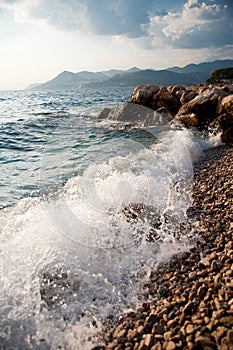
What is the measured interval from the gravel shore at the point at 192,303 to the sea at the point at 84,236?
0.22m

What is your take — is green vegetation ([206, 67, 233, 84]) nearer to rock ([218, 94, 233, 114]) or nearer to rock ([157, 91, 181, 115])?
rock ([157, 91, 181, 115])

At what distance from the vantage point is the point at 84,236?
5.07m

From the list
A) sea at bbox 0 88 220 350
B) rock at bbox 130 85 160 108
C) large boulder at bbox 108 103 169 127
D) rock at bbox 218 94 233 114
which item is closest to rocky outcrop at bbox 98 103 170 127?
large boulder at bbox 108 103 169 127

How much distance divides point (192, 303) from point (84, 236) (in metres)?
2.54

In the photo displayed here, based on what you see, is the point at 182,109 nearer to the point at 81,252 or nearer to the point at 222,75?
the point at 81,252

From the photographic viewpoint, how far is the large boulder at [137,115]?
17.2 meters

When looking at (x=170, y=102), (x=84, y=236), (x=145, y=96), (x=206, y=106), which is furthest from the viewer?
(x=145, y=96)

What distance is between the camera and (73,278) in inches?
160

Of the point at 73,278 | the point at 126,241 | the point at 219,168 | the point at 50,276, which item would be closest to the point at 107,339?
the point at 73,278

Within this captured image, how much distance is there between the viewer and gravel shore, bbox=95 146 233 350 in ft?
8.75

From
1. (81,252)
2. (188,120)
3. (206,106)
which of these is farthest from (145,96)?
(81,252)

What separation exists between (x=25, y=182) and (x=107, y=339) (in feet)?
21.3

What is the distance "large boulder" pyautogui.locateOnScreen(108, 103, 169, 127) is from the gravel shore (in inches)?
513

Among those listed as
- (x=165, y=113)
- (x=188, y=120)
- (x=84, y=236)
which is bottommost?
(x=84, y=236)
